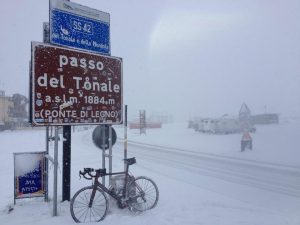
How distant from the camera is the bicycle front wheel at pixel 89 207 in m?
6.32

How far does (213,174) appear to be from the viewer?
39.8 ft

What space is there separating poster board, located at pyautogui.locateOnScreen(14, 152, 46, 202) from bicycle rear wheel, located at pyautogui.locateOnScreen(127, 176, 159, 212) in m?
2.15

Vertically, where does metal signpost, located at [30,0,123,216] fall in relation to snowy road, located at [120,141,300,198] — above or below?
above

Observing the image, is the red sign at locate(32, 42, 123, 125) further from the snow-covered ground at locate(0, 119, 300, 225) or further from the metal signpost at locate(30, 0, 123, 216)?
the snow-covered ground at locate(0, 119, 300, 225)

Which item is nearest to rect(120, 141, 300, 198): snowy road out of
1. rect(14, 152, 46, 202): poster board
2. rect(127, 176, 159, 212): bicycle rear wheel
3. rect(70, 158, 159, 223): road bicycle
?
rect(127, 176, 159, 212): bicycle rear wheel

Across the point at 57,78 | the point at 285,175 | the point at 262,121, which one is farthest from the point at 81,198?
the point at 262,121

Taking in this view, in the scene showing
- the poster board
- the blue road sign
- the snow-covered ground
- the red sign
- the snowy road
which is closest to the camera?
the red sign

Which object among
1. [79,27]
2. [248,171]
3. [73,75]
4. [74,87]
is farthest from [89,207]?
[248,171]

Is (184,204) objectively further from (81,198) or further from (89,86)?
(89,86)

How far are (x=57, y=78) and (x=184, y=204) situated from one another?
3.85 m

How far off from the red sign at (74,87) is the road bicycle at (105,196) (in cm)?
117

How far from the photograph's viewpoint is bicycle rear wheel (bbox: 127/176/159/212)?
268 inches

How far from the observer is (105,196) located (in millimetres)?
6383

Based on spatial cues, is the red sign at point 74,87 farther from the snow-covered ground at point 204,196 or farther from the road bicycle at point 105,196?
the snow-covered ground at point 204,196
